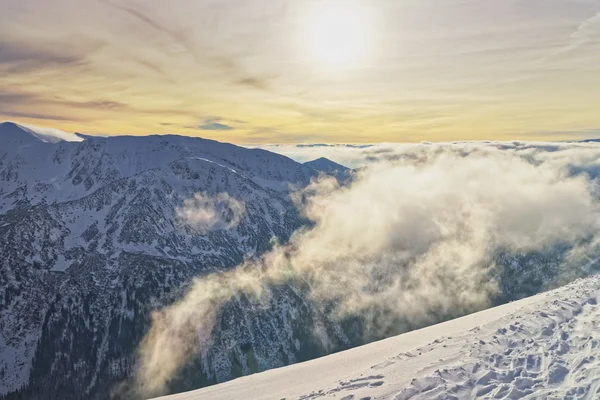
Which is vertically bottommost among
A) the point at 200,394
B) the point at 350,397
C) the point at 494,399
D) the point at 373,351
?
the point at 200,394

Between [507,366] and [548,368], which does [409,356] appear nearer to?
[507,366]

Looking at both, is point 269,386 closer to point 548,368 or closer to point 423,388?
point 423,388

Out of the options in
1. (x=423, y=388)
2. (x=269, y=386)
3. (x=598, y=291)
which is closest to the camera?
(x=423, y=388)

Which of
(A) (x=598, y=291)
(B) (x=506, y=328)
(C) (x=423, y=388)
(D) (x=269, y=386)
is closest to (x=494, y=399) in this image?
(C) (x=423, y=388)

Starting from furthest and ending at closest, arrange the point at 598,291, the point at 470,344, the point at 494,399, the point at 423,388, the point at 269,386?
the point at 598,291 → the point at 269,386 → the point at 470,344 → the point at 423,388 → the point at 494,399

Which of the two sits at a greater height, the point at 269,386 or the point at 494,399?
the point at 494,399

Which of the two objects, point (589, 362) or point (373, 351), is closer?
point (589, 362)
